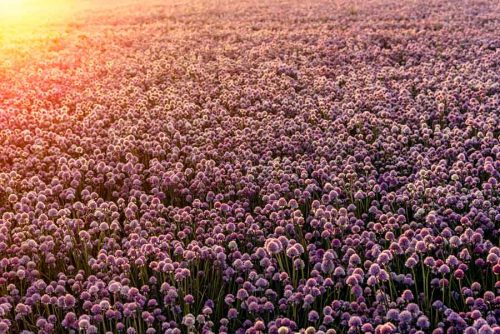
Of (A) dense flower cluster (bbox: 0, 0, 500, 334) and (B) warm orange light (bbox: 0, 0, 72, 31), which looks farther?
(B) warm orange light (bbox: 0, 0, 72, 31)

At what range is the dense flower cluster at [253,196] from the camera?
5.43 m

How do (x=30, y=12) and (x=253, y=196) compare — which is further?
(x=30, y=12)

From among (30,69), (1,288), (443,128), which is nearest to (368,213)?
(443,128)

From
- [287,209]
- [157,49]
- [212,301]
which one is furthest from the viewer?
[157,49]

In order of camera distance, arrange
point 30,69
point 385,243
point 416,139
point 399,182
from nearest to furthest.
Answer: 1. point 385,243
2. point 399,182
3. point 416,139
4. point 30,69

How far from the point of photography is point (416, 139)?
30.6ft

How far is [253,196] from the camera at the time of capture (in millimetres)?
7625

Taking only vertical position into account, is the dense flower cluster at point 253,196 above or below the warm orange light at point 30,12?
below

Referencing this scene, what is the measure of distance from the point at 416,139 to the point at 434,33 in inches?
413

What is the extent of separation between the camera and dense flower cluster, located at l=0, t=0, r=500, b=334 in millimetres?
5426

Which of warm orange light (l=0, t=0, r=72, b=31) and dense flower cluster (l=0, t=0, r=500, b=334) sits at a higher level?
warm orange light (l=0, t=0, r=72, b=31)

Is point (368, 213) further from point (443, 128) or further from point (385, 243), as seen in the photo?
point (443, 128)

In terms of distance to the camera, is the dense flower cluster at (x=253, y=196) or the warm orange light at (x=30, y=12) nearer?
the dense flower cluster at (x=253, y=196)

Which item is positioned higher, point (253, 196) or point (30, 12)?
point (30, 12)
